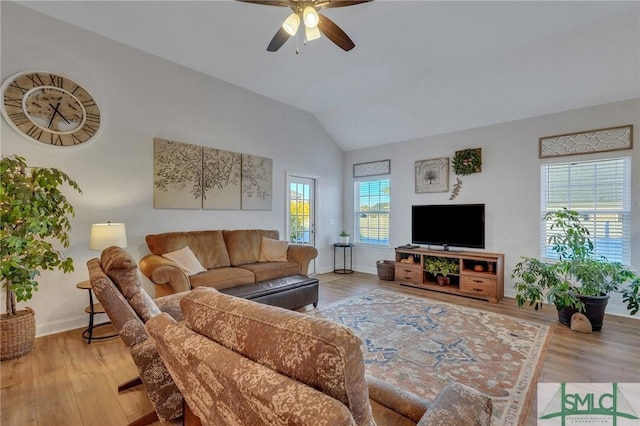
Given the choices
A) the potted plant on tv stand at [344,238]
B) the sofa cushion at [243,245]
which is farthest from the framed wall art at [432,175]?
the sofa cushion at [243,245]

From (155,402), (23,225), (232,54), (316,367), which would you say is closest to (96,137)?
(23,225)

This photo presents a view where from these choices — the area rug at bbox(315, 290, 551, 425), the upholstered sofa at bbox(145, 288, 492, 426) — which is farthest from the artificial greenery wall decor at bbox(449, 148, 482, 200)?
the upholstered sofa at bbox(145, 288, 492, 426)

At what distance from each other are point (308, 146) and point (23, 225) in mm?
4168

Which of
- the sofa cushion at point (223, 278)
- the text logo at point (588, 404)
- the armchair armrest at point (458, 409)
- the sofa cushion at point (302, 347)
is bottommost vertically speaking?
the text logo at point (588, 404)

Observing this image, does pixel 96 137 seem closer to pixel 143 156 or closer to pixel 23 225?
pixel 143 156

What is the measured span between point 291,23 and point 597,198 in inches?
168

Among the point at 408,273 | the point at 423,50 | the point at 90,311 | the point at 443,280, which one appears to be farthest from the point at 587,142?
the point at 90,311

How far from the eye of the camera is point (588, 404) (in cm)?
188

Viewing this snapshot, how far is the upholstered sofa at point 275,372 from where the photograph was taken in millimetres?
637

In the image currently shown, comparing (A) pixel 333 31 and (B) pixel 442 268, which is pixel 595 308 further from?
(A) pixel 333 31

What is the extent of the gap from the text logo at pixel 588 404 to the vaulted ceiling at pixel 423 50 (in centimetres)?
326

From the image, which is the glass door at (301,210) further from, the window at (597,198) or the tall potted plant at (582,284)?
the window at (597,198)

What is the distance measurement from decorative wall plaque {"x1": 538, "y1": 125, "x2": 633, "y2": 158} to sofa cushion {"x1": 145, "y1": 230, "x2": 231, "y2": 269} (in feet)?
15.2

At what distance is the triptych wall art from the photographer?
368 cm
